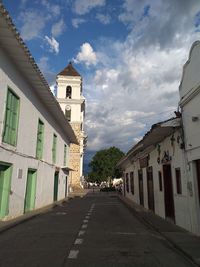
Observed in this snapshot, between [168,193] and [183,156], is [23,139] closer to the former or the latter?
[168,193]

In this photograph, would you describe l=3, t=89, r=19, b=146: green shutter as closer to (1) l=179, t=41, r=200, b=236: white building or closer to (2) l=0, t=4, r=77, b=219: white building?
(2) l=0, t=4, r=77, b=219: white building

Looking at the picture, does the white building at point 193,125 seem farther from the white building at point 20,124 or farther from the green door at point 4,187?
the green door at point 4,187

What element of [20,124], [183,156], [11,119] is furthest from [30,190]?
[183,156]

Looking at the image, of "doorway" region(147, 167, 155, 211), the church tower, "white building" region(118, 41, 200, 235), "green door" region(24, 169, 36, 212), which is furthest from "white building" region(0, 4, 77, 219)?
the church tower

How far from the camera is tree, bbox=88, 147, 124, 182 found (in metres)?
62.4

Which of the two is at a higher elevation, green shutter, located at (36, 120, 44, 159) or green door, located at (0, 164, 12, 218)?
green shutter, located at (36, 120, 44, 159)

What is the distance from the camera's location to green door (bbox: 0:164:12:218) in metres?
10.6

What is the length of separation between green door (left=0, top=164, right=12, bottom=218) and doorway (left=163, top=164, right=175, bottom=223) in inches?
243

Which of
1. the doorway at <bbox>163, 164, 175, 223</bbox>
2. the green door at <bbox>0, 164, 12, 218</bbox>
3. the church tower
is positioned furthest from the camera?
the church tower

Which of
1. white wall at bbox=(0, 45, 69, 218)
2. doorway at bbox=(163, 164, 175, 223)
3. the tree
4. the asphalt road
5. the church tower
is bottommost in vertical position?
the asphalt road

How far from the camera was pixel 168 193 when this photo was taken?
38.3ft

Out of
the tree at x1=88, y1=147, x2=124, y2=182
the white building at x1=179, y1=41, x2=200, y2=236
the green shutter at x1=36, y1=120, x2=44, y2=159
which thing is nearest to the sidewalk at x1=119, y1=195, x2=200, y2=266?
the white building at x1=179, y1=41, x2=200, y2=236

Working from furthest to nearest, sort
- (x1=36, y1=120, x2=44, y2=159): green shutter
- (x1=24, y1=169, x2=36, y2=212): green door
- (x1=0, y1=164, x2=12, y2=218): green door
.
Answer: (x1=36, y1=120, x2=44, y2=159): green shutter
(x1=24, y1=169, x2=36, y2=212): green door
(x1=0, y1=164, x2=12, y2=218): green door

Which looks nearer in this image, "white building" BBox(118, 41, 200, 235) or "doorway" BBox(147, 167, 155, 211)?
"white building" BBox(118, 41, 200, 235)
